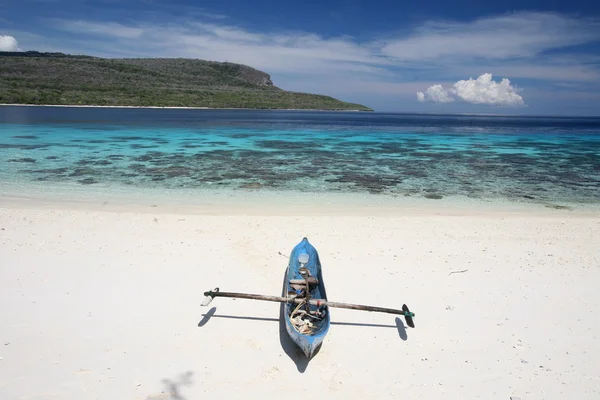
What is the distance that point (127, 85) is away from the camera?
113875 mm

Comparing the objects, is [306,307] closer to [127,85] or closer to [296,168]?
[296,168]

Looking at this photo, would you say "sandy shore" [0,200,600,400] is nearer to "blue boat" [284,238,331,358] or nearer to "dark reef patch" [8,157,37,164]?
"blue boat" [284,238,331,358]

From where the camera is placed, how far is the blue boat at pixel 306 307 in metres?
5.61

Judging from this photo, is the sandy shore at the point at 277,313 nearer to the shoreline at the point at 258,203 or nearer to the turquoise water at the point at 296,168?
the shoreline at the point at 258,203

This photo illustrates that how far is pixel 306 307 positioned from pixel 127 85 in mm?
123134

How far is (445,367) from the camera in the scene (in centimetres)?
567

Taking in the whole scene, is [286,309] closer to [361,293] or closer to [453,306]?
[361,293]

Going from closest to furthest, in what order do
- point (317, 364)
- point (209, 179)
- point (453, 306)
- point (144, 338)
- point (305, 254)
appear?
point (317, 364) → point (144, 338) → point (453, 306) → point (305, 254) → point (209, 179)

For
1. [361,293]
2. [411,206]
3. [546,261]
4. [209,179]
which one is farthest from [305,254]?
[209,179]

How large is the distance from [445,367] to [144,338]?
14.6ft

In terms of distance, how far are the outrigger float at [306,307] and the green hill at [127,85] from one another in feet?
325

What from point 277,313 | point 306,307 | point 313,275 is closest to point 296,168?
point 313,275

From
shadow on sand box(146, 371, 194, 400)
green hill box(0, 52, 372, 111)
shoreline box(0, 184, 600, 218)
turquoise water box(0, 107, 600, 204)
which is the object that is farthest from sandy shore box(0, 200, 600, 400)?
green hill box(0, 52, 372, 111)

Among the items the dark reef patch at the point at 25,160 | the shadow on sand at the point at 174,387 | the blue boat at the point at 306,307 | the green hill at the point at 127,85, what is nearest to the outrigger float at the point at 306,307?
the blue boat at the point at 306,307
